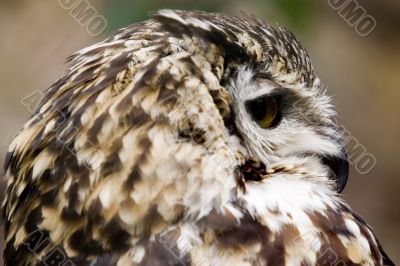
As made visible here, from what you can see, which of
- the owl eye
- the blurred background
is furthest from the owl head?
the blurred background

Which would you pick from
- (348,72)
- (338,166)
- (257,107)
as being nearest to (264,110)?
(257,107)

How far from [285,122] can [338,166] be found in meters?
0.29

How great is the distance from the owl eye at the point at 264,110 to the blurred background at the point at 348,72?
116 inches

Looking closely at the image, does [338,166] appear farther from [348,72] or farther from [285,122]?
[348,72]

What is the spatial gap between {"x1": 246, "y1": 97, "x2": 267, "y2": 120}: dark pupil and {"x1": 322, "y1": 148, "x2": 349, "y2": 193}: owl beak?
311 millimetres

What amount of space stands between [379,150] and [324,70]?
811 mm

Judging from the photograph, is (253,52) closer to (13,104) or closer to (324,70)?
(13,104)

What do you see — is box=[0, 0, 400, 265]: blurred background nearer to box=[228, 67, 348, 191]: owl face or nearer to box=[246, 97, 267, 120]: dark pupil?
box=[228, 67, 348, 191]: owl face

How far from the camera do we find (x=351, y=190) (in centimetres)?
621

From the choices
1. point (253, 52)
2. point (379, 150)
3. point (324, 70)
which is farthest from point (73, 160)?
point (379, 150)

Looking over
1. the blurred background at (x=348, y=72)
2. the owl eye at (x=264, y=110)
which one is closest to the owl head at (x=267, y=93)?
the owl eye at (x=264, y=110)

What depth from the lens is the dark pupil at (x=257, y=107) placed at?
6.93 feet

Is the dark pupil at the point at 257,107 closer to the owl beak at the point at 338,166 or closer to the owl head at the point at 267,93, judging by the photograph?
the owl head at the point at 267,93

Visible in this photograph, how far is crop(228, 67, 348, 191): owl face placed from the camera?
2086 millimetres
